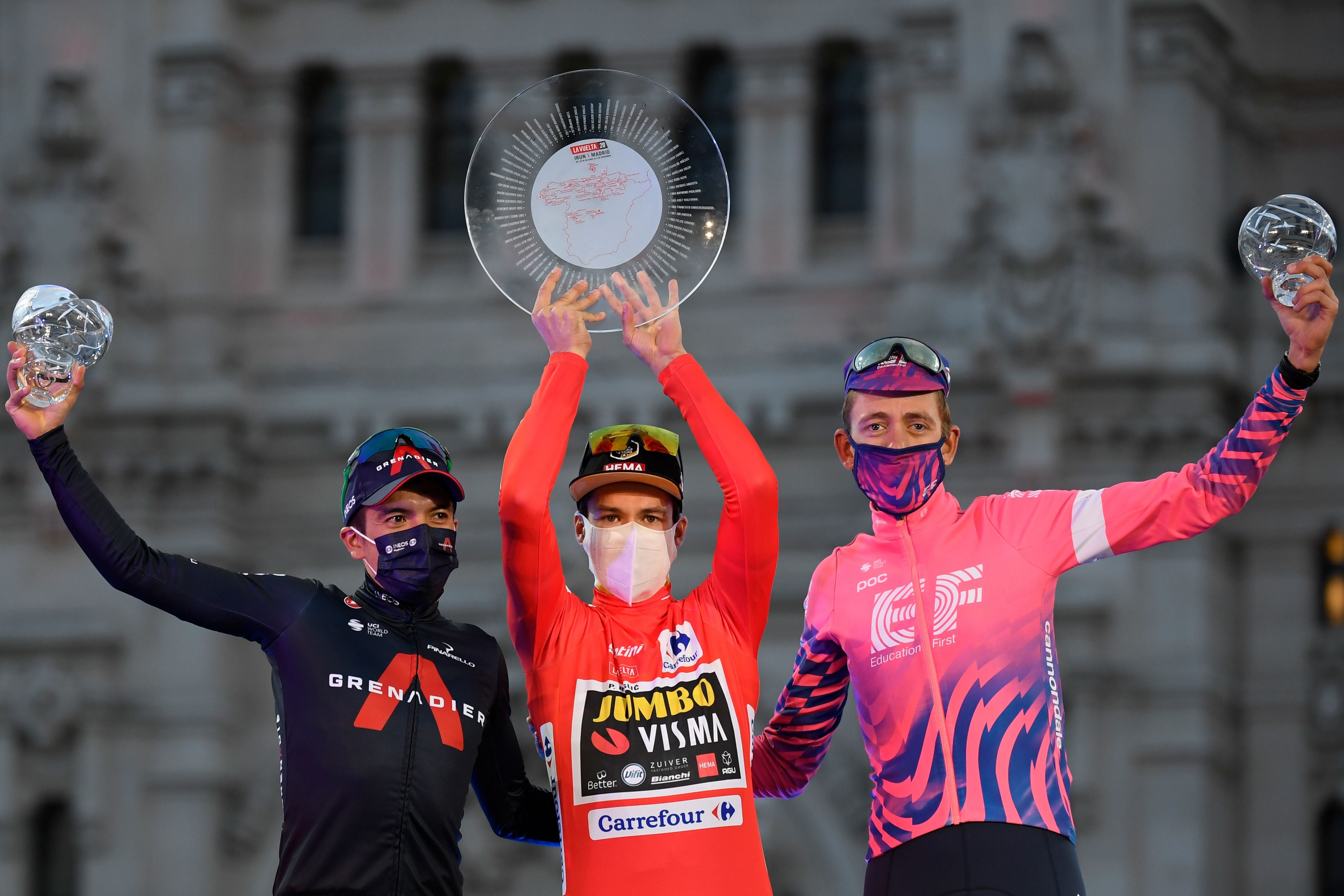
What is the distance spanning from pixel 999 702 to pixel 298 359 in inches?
727

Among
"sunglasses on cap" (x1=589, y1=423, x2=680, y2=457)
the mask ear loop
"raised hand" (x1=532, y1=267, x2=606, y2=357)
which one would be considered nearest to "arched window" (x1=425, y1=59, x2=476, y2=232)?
"raised hand" (x1=532, y1=267, x2=606, y2=357)

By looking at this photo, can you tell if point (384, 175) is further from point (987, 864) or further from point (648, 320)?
point (987, 864)

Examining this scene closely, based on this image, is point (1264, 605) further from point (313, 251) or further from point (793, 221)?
point (313, 251)

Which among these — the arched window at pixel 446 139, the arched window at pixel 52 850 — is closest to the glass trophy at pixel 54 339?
the arched window at pixel 52 850

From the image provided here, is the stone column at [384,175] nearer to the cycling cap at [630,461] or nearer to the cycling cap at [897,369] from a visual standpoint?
the cycling cap at [630,461]

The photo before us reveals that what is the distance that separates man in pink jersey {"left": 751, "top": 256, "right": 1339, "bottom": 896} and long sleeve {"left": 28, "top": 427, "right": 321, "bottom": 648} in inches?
59.3

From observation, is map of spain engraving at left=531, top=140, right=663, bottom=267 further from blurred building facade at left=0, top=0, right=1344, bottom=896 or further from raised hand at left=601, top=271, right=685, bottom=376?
blurred building facade at left=0, top=0, right=1344, bottom=896

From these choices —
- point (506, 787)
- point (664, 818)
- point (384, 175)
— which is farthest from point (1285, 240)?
point (384, 175)

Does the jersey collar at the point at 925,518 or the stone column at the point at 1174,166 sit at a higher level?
the stone column at the point at 1174,166

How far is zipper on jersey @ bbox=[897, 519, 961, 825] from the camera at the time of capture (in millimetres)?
6086

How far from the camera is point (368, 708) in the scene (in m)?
6.23

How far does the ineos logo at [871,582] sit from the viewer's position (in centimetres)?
646

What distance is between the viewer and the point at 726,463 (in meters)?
6.66

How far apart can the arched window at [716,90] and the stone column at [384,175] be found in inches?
117
